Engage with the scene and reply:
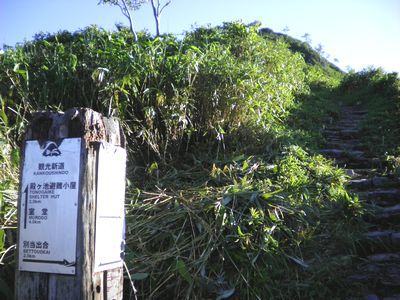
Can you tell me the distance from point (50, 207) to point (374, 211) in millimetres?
3322

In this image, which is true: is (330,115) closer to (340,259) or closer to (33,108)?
(340,259)

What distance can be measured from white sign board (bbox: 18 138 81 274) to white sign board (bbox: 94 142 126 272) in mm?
99

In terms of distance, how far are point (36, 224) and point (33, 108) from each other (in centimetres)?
279

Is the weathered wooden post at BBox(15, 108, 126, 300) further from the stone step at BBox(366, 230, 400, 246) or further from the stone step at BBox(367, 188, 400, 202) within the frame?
the stone step at BBox(367, 188, 400, 202)

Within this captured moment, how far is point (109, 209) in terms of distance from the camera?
171cm

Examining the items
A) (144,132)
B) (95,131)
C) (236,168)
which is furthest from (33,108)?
(95,131)

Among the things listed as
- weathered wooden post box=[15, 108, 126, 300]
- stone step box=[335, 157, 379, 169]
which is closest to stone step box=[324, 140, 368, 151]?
stone step box=[335, 157, 379, 169]

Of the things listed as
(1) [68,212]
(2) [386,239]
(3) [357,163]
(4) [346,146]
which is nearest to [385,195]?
(2) [386,239]

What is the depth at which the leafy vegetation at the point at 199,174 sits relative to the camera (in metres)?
2.81

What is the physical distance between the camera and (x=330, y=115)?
8391 millimetres

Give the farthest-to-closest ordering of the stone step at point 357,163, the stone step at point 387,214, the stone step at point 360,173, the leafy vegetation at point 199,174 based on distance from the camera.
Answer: the stone step at point 357,163
the stone step at point 360,173
the stone step at point 387,214
the leafy vegetation at point 199,174

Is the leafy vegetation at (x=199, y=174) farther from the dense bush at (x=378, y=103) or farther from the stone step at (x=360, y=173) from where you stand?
the dense bush at (x=378, y=103)

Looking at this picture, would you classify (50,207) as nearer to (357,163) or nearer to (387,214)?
(387,214)

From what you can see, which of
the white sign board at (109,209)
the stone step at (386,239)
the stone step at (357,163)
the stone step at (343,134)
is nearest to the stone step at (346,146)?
the stone step at (343,134)
